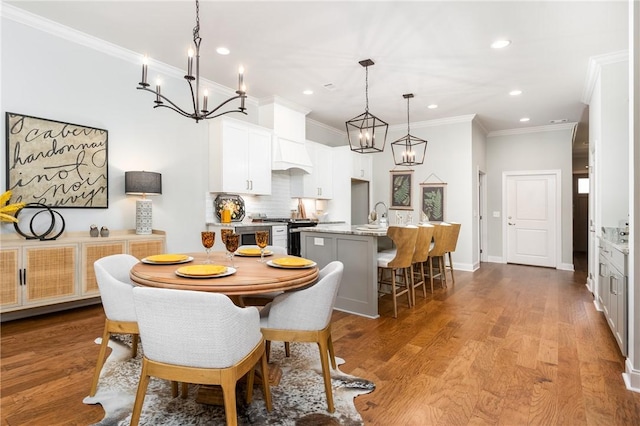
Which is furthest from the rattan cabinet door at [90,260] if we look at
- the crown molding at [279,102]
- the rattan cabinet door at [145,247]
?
the crown molding at [279,102]

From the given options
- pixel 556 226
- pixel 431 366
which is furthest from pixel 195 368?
pixel 556 226

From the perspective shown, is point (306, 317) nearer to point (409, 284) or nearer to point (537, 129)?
point (409, 284)

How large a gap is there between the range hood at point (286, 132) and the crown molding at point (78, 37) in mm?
1450

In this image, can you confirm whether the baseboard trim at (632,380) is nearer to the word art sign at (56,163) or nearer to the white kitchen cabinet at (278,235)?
the white kitchen cabinet at (278,235)

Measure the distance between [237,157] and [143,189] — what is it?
4.65 feet

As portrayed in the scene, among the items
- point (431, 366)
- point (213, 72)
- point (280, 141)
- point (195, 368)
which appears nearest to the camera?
point (195, 368)

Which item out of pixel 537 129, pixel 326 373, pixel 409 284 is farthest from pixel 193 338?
pixel 537 129

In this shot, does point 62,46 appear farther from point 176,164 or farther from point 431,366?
point 431,366

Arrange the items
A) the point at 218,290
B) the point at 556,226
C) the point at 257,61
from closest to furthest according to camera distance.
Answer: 1. the point at 218,290
2. the point at 257,61
3. the point at 556,226

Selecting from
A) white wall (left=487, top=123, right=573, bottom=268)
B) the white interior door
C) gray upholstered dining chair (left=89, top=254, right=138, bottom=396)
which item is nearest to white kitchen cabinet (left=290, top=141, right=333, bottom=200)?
white wall (left=487, top=123, right=573, bottom=268)

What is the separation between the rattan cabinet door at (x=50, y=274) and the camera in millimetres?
3135

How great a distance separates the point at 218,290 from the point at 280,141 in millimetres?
4263

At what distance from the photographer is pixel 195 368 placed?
1.44 meters

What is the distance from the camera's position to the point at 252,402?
1967mm
